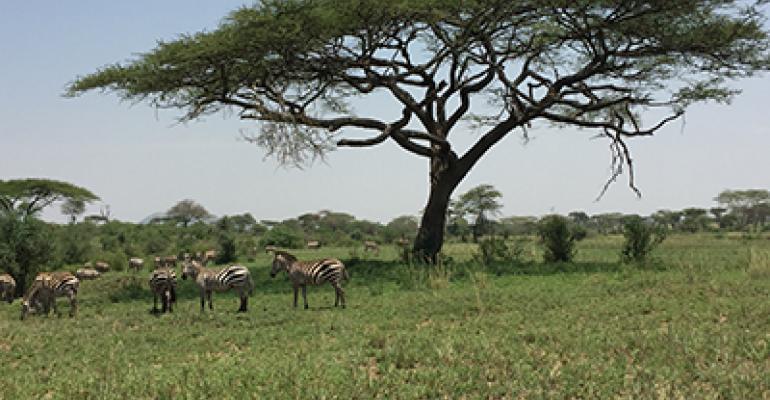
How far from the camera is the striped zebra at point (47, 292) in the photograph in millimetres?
12062

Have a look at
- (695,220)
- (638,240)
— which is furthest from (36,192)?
(695,220)

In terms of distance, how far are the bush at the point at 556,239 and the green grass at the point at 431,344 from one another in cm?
435

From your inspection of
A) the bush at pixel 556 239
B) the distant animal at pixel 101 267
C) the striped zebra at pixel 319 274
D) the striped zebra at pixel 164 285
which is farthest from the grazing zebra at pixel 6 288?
the bush at pixel 556 239

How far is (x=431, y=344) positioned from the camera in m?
7.35

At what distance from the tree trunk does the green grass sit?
436 centimetres

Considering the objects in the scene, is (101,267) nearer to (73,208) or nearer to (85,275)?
(85,275)

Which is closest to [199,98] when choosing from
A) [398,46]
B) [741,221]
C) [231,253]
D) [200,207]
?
[398,46]

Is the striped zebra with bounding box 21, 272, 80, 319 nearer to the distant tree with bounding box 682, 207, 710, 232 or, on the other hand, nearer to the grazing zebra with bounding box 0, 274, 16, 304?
the grazing zebra with bounding box 0, 274, 16, 304

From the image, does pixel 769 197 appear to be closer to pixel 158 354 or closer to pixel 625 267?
pixel 625 267

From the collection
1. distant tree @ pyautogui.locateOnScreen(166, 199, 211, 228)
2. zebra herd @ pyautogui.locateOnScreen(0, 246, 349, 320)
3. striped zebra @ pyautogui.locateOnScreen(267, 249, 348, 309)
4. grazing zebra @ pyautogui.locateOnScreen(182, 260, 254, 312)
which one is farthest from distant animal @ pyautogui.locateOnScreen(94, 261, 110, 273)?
distant tree @ pyautogui.locateOnScreen(166, 199, 211, 228)

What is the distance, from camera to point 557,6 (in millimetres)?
16078

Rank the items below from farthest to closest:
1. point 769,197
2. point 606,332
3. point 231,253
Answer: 1. point 769,197
2. point 231,253
3. point 606,332

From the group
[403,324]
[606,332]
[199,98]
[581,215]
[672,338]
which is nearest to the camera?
[672,338]

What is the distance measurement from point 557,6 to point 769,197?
2015 inches
